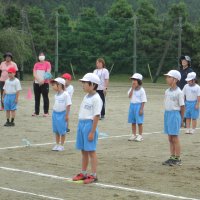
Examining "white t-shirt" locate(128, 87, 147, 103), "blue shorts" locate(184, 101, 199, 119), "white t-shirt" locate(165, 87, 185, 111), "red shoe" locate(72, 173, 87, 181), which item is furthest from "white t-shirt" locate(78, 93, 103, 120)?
"blue shorts" locate(184, 101, 199, 119)

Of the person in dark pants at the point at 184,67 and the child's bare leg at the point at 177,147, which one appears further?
the person in dark pants at the point at 184,67

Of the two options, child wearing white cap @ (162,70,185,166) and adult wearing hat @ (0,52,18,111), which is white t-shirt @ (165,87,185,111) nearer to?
child wearing white cap @ (162,70,185,166)

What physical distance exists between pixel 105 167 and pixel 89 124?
4.91 ft

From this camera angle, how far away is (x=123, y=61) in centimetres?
5409

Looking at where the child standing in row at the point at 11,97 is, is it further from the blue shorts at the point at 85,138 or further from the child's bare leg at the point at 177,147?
the blue shorts at the point at 85,138

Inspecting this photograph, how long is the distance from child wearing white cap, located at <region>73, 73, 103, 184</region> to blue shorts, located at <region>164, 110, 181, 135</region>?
2.24 meters

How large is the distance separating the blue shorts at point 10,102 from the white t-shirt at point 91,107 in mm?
7372

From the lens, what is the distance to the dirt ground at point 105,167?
28.5 ft

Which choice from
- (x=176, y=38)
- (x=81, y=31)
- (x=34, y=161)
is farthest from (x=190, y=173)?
(x=81, y=31)

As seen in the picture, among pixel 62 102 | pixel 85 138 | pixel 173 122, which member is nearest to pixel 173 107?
pixel 173 122

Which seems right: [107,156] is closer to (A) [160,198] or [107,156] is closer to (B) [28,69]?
(A) [160,198]

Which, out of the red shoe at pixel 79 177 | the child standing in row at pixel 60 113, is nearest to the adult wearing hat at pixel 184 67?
the child standing in row at pixel 60 113

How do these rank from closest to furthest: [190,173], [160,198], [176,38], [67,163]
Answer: [160,198]
[190,173]
[67,163]
[176,38]

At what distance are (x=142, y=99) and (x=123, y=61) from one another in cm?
4012
